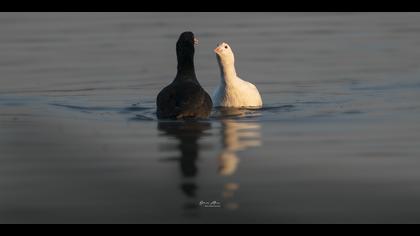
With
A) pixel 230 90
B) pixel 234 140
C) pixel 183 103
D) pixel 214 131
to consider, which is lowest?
Answer: pixel 234 140

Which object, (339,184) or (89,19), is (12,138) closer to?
(339,184)

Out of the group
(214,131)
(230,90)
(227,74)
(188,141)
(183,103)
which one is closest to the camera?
(188,141)

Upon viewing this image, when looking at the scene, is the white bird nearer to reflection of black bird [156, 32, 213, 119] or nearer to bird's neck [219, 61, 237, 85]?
bird's neck [219, 61, 237, 85]

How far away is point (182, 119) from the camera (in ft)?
63.4

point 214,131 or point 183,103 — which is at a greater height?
point 183,103

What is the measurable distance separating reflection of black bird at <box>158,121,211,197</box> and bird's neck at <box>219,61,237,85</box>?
3296 millimetres

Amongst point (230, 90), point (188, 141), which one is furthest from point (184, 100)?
point (188, 141)

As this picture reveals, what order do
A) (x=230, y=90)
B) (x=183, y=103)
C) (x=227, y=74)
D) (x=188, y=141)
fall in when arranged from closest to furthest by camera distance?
(x=188, y=141), (x=183, y=103), (x=230, y=90), (x=227, y=74)

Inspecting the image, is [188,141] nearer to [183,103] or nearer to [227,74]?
[183,103]

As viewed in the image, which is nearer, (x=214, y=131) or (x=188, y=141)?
(x=188, y=141)

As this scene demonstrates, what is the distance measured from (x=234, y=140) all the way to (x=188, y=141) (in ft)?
2.04

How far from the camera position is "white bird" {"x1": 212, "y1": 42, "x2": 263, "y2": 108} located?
2158cm

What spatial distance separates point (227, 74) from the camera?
2228 cm

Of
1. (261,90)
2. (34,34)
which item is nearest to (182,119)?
(261,90)
